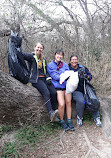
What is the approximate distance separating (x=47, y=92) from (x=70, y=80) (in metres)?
0.56

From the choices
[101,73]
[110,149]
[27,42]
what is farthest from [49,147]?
[27,42]

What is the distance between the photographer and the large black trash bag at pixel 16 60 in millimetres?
2472

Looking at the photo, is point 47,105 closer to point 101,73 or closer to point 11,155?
point 11,155

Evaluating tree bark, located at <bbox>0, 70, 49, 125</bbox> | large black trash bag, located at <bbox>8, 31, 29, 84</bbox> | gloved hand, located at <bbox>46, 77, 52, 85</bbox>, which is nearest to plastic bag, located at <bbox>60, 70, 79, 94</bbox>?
Result: gloved hand, located at <bbox>46, 77, 52, 85</bbox>

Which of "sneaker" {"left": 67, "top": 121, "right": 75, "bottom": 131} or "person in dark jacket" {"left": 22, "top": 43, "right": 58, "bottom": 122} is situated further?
"sneaker" {"left": 67, "top": 121, "right": 75, "bottom": 131}

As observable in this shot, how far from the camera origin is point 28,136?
8.39ft

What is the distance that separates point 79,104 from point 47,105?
0.73m

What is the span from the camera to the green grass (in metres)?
2.25

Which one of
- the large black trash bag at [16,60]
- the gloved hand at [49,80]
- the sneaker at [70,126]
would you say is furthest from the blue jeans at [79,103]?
the large black trash bag at [16,60]

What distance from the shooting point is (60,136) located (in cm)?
273

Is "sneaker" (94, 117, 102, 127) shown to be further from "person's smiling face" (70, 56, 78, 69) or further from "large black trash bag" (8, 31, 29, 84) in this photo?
"large black trash bag" (8, 31, 29, 84)

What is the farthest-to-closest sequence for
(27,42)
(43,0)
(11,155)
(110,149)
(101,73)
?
(43,0) < (27,42) < (101,73) < (110,149) < (11,155)

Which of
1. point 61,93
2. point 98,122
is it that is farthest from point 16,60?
point 98,122

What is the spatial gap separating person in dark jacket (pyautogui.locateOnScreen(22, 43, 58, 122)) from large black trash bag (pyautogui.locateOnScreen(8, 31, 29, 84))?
0.19 metres
